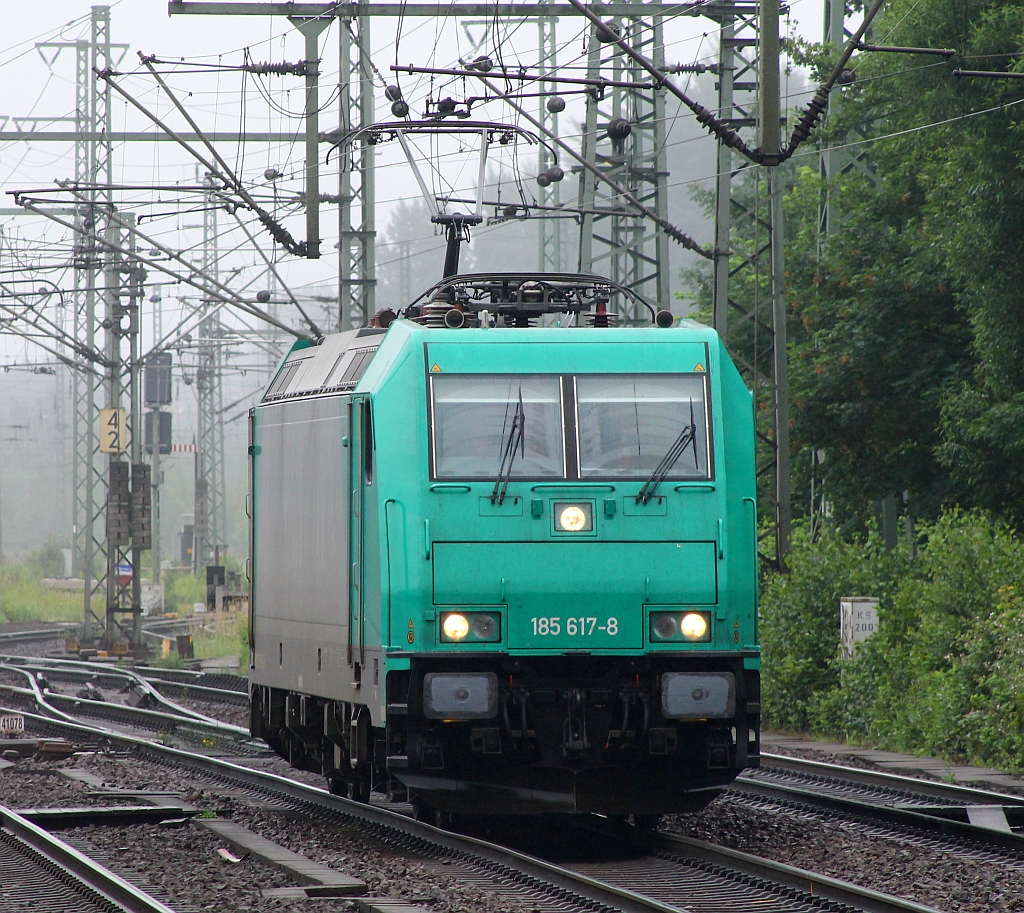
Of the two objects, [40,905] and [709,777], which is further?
[709,777]

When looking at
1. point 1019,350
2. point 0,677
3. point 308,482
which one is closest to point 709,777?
point 308,482

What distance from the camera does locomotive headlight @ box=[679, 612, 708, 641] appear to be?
1049 cm

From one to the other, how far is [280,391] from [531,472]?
398 cm

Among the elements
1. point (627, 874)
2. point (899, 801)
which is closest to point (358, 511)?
point (627, 874)

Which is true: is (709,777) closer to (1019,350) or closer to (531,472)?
(531,472)

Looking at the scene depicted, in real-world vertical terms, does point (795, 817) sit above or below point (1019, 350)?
below

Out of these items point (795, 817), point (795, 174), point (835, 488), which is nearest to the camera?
point (795, 817)

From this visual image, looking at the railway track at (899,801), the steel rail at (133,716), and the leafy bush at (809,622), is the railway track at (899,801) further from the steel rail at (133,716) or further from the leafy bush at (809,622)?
the steel rail at (133,716)

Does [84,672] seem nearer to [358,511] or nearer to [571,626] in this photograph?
[358,511]

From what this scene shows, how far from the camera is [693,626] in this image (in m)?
10.5

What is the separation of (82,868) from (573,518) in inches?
139

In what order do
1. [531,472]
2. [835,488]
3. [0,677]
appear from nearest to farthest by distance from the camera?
[531,472]
[835,488]
[0,677]

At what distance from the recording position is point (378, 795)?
14.0 meters

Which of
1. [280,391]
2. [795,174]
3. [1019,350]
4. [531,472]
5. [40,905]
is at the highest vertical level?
[795,174]
